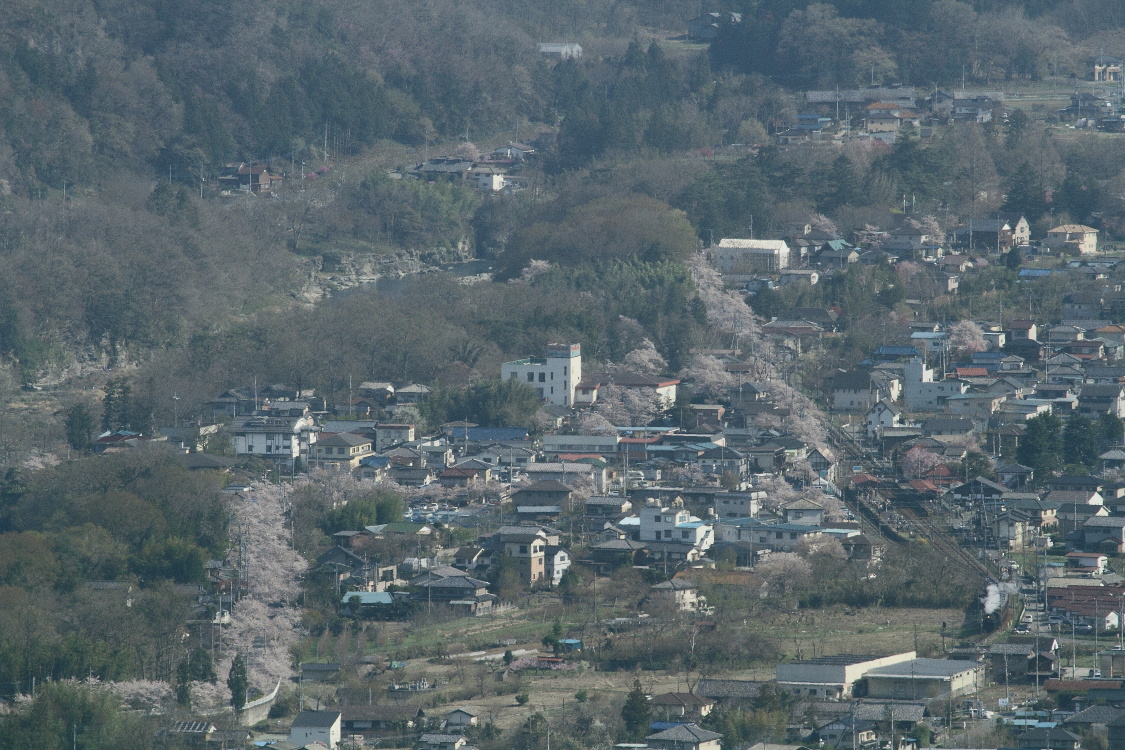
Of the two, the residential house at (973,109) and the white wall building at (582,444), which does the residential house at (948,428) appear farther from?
the residential house at (973,109)

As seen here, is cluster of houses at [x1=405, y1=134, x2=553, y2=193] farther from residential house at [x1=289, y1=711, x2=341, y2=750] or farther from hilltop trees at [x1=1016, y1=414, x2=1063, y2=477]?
residential house at [x1=289, y1=711, x2=341, y2=750]

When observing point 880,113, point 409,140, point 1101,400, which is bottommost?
point 1101,400

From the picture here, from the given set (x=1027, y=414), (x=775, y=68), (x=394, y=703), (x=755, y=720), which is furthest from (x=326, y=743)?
(x=775, y=68)

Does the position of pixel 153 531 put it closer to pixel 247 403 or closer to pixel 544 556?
pixel 544 556

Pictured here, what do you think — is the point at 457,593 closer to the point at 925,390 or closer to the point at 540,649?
the point at 540,649

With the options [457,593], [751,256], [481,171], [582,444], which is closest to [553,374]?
[582,444]

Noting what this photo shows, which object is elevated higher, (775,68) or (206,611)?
(775,68)

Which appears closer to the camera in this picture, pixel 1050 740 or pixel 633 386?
pixel 1050 740
